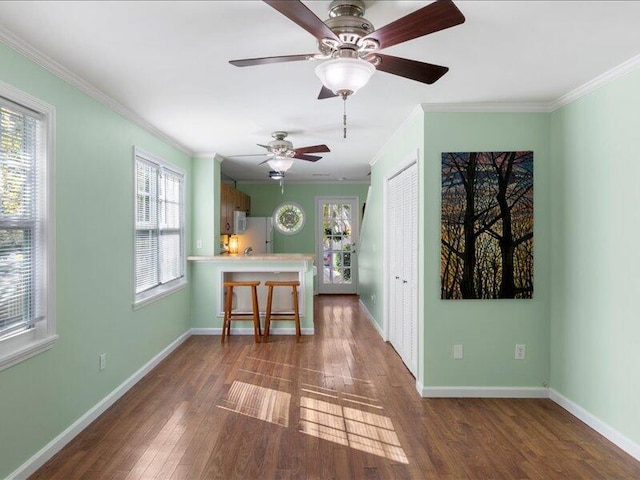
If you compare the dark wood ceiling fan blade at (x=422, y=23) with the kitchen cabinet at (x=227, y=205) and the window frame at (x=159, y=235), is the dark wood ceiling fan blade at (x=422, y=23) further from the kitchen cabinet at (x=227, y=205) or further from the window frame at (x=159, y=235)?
the kitchen cabinet at (x=227, y=205)

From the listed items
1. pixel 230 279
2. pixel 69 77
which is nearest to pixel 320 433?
pixel 69 77

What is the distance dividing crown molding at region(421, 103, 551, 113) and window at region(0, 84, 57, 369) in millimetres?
2705

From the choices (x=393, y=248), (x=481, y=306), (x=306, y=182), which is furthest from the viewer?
(x=306, y=182)

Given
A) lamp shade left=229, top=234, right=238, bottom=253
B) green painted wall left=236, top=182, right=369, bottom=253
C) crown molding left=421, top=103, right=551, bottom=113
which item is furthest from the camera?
green painted wall left=236, top=182, right=369, bottom=253

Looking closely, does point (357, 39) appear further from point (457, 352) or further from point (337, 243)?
point (337, 243)

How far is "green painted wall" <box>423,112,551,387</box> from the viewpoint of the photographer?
11.4 ft

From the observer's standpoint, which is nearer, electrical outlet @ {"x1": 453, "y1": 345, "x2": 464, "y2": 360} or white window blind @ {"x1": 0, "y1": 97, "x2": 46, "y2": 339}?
white window blind @ {"x1": 0, "y1": 97, "x2": 46, "y2": 339}

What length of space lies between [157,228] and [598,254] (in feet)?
12.9

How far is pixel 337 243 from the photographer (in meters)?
9.05

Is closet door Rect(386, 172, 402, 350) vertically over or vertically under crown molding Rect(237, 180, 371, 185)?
under

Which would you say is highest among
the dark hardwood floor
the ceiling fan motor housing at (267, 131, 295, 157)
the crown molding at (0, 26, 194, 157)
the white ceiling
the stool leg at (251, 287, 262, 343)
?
the white ceiling

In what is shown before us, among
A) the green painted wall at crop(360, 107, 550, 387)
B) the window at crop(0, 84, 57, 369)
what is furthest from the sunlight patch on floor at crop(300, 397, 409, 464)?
the window at crop(0, 84, 57, 369)

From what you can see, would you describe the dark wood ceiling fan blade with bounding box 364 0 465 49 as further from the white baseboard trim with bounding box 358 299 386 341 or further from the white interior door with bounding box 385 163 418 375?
the white baseboard trim with bounding box 358 299 386 341

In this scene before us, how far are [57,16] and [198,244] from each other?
12.3ft
